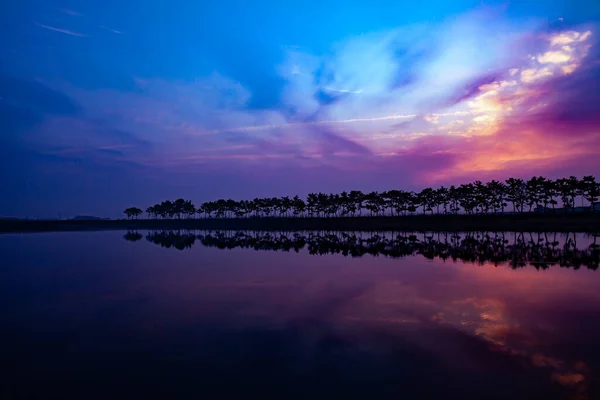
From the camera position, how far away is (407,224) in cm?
9462

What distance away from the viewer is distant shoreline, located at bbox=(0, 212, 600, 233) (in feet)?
235

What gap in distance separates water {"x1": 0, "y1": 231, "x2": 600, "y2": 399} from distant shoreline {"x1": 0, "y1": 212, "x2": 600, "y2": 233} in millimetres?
56005

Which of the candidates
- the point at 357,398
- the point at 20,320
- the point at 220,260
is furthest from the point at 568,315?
the point at 220,260

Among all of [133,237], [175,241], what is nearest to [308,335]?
[175,241]

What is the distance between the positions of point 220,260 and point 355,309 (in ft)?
70.1

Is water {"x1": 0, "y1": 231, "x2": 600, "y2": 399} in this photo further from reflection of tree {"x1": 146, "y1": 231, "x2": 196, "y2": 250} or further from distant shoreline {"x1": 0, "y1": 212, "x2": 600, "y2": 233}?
distant shoreline {"x1": 0, "y1": 212, "x2": 600, "y2": 233}

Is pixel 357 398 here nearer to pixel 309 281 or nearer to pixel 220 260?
pixel 309 281

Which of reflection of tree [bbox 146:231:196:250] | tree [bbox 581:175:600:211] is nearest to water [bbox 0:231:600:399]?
reflection of tree [bbox 146:231:196:250]

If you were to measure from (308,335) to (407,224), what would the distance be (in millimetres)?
86748

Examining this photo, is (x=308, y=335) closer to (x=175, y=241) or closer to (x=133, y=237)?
(x=175, y=241)

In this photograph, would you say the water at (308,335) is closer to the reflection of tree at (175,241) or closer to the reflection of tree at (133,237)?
the reflection of tree at (175,241)

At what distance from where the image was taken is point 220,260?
3472 centimetres

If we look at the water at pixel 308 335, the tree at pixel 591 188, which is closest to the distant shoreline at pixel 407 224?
the tree at pixel 591 188

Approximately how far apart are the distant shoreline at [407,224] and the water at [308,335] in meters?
56.0
